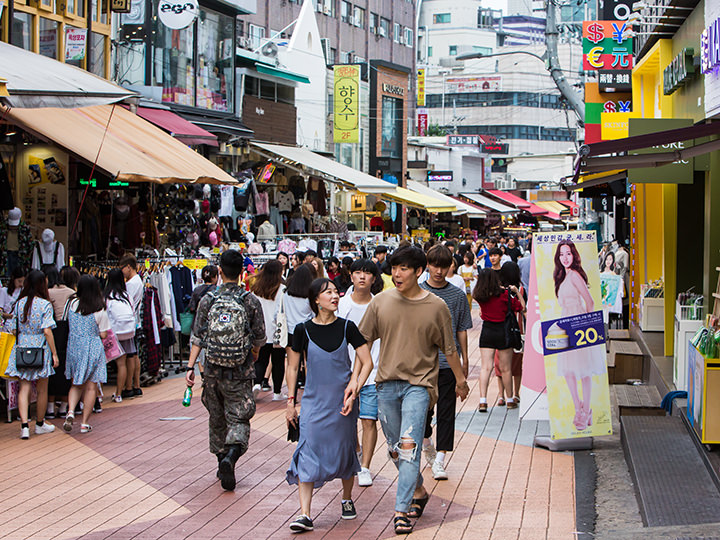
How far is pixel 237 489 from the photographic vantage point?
7727 mm

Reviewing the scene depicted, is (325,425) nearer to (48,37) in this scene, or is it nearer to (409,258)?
(409,258)

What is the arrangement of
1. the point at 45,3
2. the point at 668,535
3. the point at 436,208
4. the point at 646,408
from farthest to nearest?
1. the point at 436,208
2. the point at 45,3
3. the point at 646,408
4. the point at 668,535

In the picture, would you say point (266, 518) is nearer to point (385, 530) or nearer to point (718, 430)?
point (385, 530)

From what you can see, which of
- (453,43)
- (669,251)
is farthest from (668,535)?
(453,43)

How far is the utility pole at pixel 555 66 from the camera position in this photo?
2012cm

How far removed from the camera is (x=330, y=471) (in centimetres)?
651

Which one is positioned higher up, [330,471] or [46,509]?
[330,471]

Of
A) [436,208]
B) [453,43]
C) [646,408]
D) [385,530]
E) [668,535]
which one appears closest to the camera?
[668,535]

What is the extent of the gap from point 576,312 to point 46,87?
5.86 metres

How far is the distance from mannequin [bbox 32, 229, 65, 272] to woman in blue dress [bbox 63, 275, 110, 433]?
3279 millimetres

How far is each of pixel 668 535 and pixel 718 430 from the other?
184 cm

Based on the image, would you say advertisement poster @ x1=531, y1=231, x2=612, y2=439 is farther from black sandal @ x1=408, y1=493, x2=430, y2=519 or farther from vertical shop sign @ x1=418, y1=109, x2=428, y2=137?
vertical shop sign @ x1=418, y1=109, x2=428, y2=137

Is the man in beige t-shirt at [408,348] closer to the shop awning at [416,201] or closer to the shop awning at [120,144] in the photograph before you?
the shop awning at [120,144]

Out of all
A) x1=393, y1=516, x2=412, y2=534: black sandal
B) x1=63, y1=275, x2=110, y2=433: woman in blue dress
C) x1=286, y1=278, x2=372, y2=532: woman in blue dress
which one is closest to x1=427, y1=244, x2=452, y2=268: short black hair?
x1=286, y1=278, x2=372, y2=532: woman in blue dress
